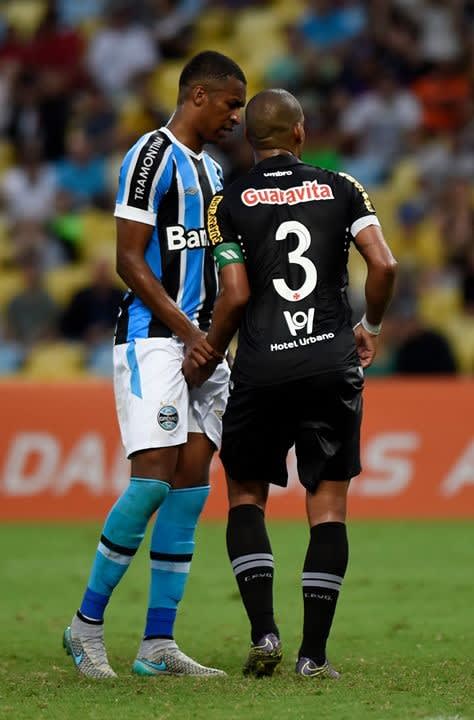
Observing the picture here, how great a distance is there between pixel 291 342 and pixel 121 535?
1.03m

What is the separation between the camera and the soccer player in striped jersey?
5.88 metres

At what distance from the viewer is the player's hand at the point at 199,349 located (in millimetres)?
5867

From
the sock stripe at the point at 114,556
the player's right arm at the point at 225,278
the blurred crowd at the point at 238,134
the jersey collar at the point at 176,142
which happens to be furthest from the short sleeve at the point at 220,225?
the blurred crowd at the point at 238,134

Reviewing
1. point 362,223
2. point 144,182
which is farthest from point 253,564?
point 144,182

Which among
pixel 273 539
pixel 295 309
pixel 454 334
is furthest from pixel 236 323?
pixel 454 334

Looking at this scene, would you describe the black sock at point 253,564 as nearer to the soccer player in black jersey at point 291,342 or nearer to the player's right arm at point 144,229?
the soccer player in black jersey at point 291,342

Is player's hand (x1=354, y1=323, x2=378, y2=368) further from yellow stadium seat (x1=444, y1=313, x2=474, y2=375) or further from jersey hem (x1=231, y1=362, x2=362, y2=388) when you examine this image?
yellow stadium seat (x1=444, y1=313, x2=474, y2=375)

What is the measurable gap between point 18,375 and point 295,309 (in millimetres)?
8707

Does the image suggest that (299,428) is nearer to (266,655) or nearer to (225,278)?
(225,278)

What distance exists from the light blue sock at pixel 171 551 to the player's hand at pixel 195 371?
1.53 feet

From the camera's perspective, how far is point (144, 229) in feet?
19.6

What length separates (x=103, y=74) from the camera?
692 inches

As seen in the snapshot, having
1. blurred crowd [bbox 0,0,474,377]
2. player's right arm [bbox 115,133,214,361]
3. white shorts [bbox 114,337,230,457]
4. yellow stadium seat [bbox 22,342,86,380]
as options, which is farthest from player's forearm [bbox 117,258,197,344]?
yellow stadium seat [bbox 22,342,86,380]

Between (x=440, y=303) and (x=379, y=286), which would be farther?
(x=440, y=303)
